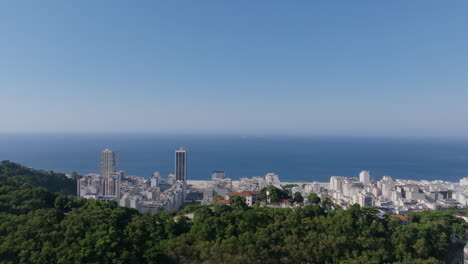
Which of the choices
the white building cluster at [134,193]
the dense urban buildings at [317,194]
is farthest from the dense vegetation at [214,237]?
the white building cluster at [134,193]

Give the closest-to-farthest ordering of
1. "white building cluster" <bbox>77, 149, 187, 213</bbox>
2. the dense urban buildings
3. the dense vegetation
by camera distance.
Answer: the dense vegetation
"white building cluster" <bbox>77, 149, 187, 213</bbox>
the dense urban buildings

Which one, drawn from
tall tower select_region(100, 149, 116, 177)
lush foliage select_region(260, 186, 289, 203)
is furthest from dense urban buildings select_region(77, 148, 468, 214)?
tall tower select_region(100, 149, 116, 177)

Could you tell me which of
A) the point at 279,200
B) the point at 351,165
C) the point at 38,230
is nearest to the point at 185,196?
the point at 279,200

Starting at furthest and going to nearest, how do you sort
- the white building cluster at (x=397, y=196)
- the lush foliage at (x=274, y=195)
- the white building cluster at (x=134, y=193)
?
1. the white building cluster at (x=397, y=196)
2. the white building cluster at (x=134, y=193)
3. the lush foliage at (x=274, y=195)

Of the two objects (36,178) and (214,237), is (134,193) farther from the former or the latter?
(214,237)

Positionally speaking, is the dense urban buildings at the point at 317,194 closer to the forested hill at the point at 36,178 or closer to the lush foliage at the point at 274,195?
the lush foliage at the point at 274,195

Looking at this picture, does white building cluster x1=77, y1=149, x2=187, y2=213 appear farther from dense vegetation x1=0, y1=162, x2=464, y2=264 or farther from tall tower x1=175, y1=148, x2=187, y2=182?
dense vegetation x1=0, y1=162, x2=464, y2=264
